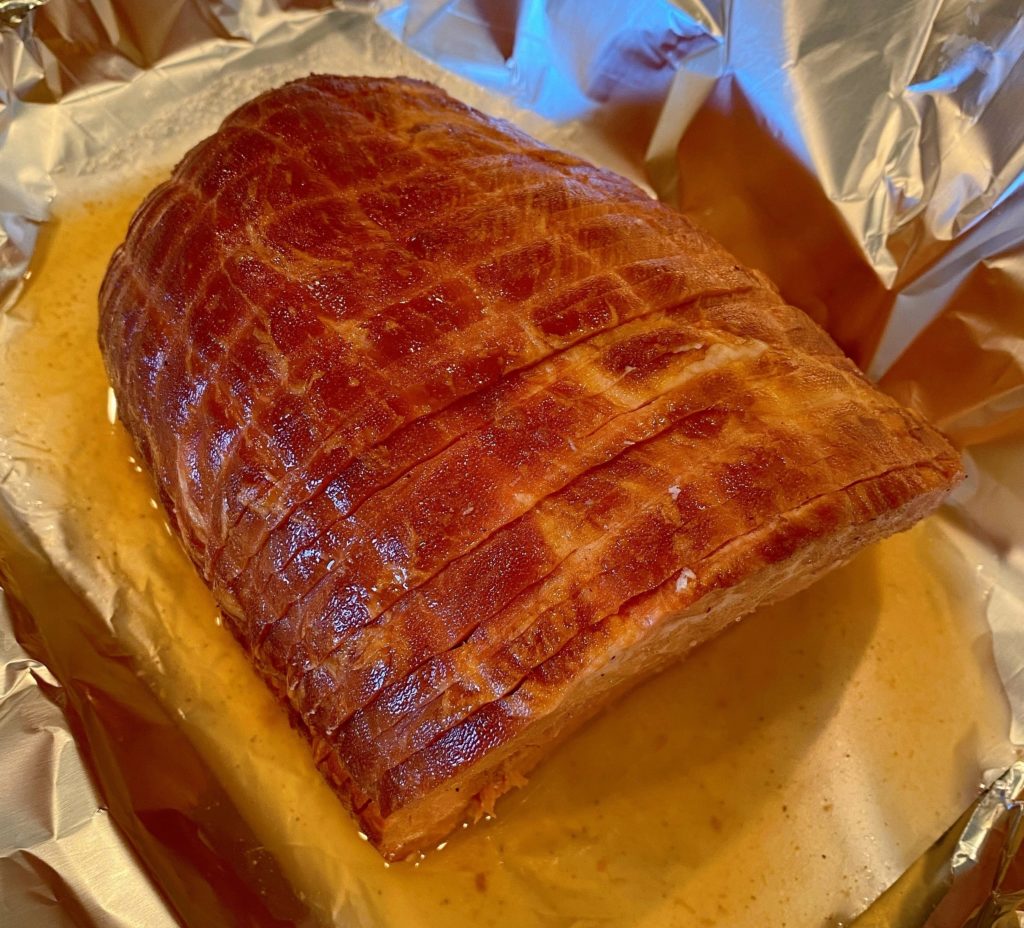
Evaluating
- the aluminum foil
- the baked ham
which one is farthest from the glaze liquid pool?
the baked ham

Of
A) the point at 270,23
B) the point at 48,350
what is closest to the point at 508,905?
the point at 48,350

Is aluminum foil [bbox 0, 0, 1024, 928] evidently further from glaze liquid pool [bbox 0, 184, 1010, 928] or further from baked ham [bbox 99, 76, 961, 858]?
baked ham [bbox 99, 76, 961, 858]

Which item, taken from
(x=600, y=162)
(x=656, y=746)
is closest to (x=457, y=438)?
(x=656, y=746)

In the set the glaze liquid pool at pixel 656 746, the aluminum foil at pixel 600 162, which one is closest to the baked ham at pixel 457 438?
the glaze liquid pool at pixel 656 746

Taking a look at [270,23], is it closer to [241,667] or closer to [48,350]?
[48,350]

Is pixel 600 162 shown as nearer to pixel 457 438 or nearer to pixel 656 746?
pixel 457 438
